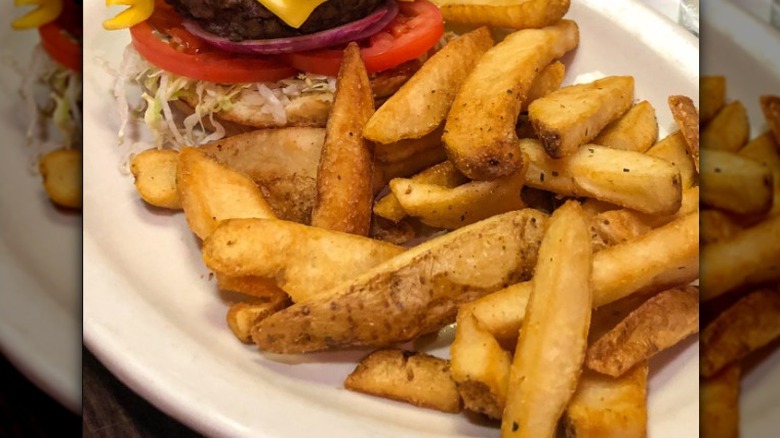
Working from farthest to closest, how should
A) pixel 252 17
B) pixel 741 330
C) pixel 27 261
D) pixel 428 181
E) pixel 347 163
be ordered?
pixel 252 17 < pixel 428 181 < pixel 347 163 < pixel 741 330 < pixel 27 261

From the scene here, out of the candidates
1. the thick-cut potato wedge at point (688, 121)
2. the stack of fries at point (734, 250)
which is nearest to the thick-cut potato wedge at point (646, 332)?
the stack of fries at point (734, 250)

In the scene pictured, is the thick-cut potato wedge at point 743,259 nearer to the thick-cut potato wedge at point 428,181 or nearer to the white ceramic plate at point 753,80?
the white ceramic plate at point 753,80

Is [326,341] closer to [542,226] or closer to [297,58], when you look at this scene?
[542,226]

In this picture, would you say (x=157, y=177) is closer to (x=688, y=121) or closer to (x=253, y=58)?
(x=253, y=58)

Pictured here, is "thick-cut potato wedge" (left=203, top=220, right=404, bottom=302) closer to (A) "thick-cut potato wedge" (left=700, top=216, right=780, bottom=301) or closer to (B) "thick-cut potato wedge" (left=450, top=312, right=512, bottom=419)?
(B) "thick-cut potato wedge" (left=450, top=312, right=512, bottom=419)

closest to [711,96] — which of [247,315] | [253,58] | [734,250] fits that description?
[734,250]

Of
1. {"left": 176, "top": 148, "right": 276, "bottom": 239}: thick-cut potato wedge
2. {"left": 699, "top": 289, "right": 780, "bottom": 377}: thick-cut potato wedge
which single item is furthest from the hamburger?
{"left": 699, "top": 289, "right": 780, "bottom": 377}: thick-cut potato wedge

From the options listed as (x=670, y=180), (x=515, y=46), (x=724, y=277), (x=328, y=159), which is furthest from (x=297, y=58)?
(x=724, y=277)
